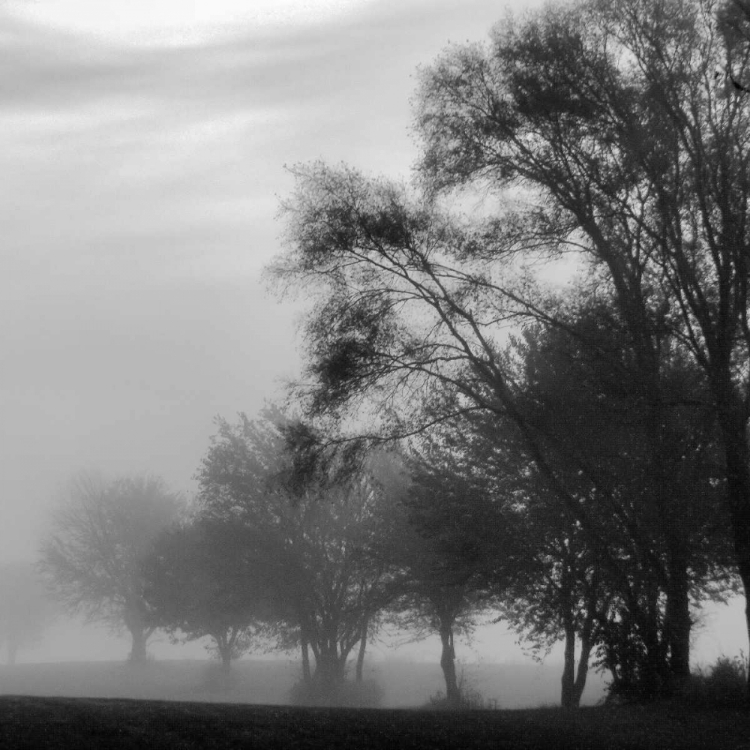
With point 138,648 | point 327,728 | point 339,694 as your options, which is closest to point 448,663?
point 339,694

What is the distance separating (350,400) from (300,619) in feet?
76.0

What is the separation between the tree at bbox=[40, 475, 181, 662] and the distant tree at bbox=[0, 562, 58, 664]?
30563mm

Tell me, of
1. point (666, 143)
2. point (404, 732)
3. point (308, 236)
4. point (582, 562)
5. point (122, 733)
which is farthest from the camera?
point (582, 562)

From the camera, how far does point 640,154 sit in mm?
17812

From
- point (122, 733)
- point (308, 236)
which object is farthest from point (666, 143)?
point (122, 733)

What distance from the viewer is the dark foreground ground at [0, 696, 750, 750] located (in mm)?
10305

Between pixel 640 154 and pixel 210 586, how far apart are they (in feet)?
104

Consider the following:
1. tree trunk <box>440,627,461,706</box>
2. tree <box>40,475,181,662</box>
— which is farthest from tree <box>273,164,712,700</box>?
tree <box>40,475,181,662</box>

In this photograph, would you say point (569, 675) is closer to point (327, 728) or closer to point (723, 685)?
point (723, 685)

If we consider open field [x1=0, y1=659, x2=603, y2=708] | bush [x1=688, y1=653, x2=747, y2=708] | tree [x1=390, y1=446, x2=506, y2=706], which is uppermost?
tree [x1=390, y1=446, x2=506, y2=706]

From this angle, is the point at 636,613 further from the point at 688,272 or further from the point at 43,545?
the point at 43,545

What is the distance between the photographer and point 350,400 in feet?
63.6

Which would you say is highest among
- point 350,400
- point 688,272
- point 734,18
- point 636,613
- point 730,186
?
point 734,18

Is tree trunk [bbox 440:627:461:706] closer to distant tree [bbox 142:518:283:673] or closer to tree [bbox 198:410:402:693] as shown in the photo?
tree [bbox 198:410:402:693]
